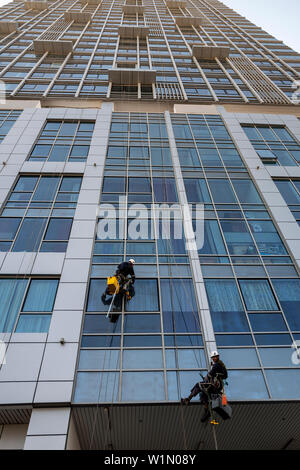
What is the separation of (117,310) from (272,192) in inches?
395

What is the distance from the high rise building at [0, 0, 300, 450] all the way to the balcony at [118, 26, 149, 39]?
2193cm

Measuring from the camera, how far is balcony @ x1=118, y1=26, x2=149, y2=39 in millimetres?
42438

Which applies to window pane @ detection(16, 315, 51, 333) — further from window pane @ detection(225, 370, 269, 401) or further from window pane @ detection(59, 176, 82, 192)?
window pane @ detection(59, 176, 82, 192)

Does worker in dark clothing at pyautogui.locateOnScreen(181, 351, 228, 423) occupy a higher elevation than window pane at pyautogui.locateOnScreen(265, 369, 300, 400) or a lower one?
lower

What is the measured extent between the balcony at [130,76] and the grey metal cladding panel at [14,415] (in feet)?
92.8

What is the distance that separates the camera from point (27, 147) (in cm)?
1788

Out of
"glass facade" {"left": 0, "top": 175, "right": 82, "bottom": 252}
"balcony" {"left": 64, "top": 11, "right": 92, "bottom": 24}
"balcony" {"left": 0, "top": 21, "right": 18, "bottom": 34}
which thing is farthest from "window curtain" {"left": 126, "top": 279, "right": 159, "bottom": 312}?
"balcony" {"left": 64, "top": 11, "right": 92, "bottom": 24}

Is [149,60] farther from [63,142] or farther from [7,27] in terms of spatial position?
[63,142]

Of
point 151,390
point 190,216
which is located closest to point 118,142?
point 190,216

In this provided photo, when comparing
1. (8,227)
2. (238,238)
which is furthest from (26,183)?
(238,238)

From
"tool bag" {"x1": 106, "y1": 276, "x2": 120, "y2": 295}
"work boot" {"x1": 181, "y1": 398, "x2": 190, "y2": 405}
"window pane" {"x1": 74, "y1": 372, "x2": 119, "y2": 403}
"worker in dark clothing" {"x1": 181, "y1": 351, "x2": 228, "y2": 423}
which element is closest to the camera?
"worker in dark clothing" {"x1": 181, "y1": 351, "x2": 228, "y2": 423}

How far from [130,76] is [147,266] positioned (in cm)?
2307

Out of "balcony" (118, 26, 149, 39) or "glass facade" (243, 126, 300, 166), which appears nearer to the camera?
"glass facade" (243, 126, 300, 166)
